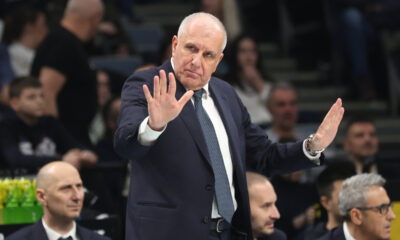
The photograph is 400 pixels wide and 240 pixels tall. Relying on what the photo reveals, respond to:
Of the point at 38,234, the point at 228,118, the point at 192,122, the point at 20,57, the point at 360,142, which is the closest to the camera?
the point at 192,122

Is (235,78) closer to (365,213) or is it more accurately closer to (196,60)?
(365,213)

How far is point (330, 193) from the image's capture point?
5457mm

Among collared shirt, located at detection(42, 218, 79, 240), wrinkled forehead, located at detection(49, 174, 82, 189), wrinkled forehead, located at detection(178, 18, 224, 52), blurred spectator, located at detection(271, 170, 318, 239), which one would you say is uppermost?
wrinkled forehead, located at detection(178, 18, 224, 52)

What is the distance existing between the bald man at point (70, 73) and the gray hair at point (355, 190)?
201 centimetres

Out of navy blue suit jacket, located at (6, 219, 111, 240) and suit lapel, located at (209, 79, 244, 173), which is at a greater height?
suit lapel, located at (209, 79, 244, 173)

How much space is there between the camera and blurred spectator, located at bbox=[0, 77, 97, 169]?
18.8ft

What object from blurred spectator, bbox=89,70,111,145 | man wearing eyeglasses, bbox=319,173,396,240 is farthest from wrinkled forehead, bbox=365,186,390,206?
blurred spectator, bbox=89,70,111,145

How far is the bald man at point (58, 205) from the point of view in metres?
4.73

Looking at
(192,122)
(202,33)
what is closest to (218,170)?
(192,122)

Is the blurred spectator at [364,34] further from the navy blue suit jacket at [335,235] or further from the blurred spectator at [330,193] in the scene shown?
the navy blue suit jacket at [335,235]

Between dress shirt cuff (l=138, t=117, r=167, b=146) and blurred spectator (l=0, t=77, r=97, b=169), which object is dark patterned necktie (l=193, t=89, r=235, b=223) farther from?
blurred spectator (l=0, t=77, r=97, b=169)

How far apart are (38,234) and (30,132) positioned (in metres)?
1.36

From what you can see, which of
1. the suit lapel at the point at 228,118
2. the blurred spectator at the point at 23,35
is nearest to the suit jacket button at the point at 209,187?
the suit lapel at the point at 228,118

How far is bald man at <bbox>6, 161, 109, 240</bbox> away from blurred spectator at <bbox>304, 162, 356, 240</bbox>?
1.42m
